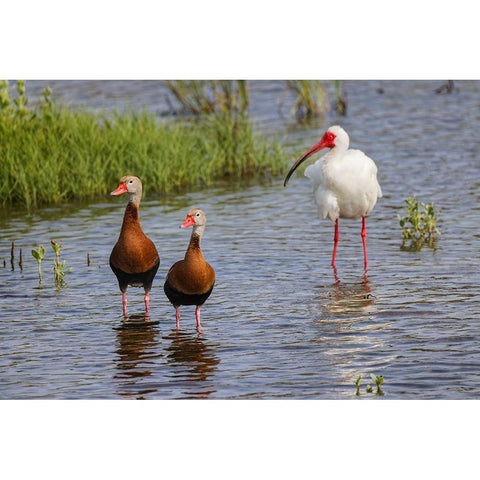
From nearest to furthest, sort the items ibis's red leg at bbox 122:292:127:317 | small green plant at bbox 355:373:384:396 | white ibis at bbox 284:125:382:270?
small green plant at bbox 355:373:384:396, ibis's red leg at bbox 122:292:127:317, white ibis at bbox 284:125:382:270

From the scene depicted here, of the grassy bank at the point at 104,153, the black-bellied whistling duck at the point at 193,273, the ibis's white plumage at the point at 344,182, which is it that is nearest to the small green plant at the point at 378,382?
the black-bellied whistling duck at the point at 193,273

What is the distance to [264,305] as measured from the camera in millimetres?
9234

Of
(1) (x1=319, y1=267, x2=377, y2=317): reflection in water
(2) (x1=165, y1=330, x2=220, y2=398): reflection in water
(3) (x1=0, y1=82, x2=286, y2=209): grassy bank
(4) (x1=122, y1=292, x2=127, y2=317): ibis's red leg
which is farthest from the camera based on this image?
(3) (x1=0, y1=82, x2=286, y2=209): grassy bank

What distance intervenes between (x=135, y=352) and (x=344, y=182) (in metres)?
3.41

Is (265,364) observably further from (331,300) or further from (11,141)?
(11,141)

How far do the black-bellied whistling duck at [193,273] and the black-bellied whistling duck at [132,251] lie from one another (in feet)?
1.68

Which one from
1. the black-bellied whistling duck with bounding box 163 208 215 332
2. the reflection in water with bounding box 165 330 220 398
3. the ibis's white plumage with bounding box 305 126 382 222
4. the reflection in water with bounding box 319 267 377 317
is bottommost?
the reflection in water with bounding box 165 330 220 398

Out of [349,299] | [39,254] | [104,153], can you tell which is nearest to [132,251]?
[39,254]

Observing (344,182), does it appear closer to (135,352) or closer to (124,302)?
(124,302)

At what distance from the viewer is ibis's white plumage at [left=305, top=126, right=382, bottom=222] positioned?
10.6m

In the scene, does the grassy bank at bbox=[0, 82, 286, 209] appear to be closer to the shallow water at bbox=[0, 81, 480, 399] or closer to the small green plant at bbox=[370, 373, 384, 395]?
the shallow water at bbox=[0, 81, 480, 399]

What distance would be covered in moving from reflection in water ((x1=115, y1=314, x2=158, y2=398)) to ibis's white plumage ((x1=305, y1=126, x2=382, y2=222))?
2592 mm

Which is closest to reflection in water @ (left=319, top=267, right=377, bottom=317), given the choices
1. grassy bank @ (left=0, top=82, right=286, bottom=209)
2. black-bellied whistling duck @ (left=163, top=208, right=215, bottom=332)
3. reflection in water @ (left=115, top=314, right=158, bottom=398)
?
black-bellied whistling duck @ (left=163, top=208, right=215, bottom=332)

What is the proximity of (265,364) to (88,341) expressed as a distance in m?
1.47
